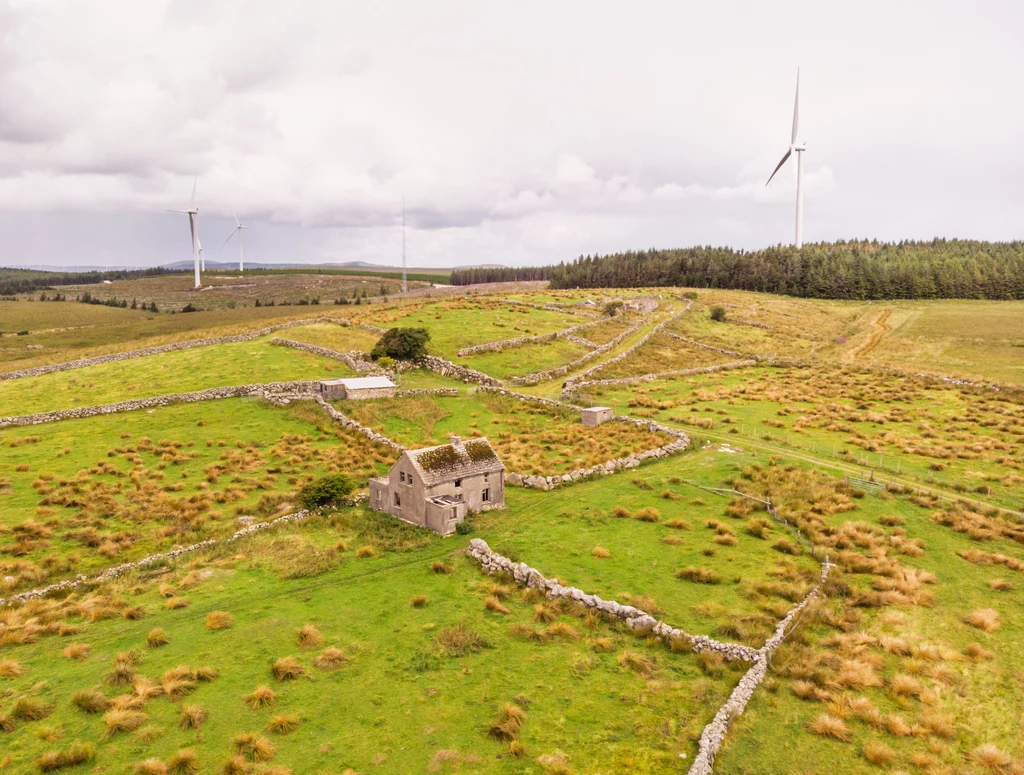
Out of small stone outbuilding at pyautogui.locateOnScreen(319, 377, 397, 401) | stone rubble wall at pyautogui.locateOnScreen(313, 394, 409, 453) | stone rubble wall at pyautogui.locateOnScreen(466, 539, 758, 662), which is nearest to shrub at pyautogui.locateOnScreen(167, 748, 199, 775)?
stone rubble wall at pyautogui.locateOnScreen(466, 539, 758, 662)

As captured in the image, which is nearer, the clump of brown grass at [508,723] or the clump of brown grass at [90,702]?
the clump of brown grass at [508,723]

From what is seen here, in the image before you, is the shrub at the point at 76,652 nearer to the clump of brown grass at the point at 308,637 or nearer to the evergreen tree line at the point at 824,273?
the clump of brown grass at the point at 308,637

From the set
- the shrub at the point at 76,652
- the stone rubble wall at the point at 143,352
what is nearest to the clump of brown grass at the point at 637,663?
the shrub at the point at 76,652

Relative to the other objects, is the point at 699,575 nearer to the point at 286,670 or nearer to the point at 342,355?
the point at 286,670

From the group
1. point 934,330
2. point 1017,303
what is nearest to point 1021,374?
point 934,330

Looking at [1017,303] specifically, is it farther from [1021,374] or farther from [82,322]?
[82,322]

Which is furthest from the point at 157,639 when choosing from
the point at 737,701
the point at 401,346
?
the point at 401,346

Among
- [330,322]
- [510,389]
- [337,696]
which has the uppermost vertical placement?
[330,322]
